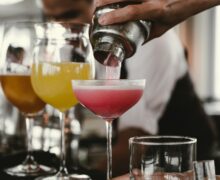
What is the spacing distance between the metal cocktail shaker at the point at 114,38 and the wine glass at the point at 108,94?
8cm

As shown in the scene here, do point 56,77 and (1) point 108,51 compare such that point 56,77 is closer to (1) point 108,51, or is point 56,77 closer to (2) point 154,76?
(1) point 108,51

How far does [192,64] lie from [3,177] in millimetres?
6028

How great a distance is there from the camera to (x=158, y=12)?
4.36 ft

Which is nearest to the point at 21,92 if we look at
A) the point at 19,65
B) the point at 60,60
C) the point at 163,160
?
the point at 19,65

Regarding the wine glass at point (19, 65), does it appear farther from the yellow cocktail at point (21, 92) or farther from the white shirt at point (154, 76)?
the white shirt at point (154, 76)

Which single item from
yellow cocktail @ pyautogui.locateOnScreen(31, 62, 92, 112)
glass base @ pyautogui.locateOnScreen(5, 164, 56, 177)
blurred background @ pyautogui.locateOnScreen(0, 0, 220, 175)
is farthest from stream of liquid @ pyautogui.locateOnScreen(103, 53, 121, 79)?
blurred background @ pyautogui.locateOnScreen(0, 0, 220, 175)

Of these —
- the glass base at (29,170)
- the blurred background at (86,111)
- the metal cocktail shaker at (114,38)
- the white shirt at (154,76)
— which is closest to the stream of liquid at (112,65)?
the metal cocktail shaker at (114,38)

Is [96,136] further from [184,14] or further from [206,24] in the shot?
[206,24]

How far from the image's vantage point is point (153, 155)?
932 millimetres

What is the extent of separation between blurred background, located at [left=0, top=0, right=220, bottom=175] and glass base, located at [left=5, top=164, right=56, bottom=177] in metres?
0.23

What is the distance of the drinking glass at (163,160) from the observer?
0.93m

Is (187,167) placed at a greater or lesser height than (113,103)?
lesser

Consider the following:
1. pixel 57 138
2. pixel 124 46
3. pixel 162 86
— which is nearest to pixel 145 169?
pixel 124 46

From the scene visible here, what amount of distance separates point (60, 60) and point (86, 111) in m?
0.73
